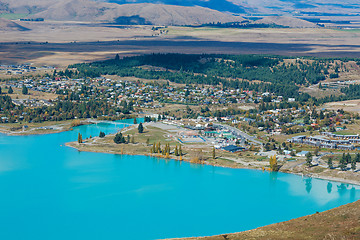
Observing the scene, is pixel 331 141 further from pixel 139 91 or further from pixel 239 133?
pixel 139 91

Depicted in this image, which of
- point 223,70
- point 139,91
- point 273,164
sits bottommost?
point 273,164

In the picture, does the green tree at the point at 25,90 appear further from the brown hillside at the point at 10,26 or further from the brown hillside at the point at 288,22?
the brown hillside at the point at 288,22

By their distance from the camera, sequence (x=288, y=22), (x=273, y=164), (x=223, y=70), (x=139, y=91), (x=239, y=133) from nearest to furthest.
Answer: (x=273, y=164), (x=239, y=133), (x=139, y=91), (x=223, y=70), (x=288, y=22)

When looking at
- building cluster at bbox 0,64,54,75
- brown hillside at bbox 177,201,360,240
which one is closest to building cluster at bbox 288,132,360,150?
brown hillside at bbox 177,201,360,240

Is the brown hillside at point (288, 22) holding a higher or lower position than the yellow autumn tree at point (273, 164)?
higher

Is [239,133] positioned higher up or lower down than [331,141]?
lower down

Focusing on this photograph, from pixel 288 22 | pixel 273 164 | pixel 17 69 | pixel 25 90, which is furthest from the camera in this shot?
pixel 288 22

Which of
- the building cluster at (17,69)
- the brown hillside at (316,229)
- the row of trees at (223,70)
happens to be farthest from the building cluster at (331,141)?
the building cluster at (17,69)

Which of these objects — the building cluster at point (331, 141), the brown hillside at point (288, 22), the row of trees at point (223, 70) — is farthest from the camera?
the brown hillside at point (288, 22)

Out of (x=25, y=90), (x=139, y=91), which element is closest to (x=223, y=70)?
(x=139, y=91)

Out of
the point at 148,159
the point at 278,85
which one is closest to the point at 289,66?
the point at 278,85

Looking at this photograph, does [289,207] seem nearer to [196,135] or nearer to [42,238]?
[42,238]
